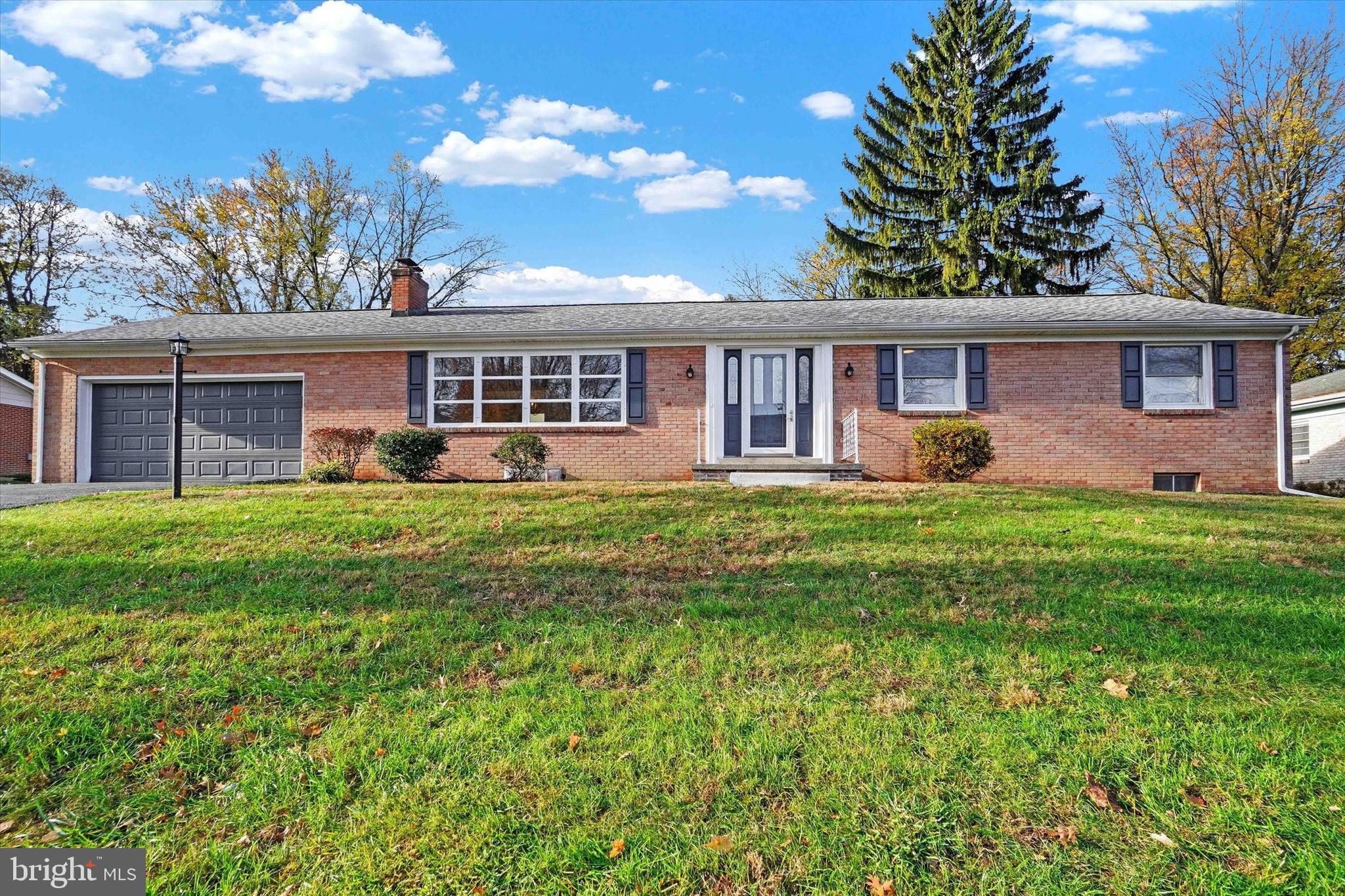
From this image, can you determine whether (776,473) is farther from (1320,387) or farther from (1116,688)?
(1320,387)

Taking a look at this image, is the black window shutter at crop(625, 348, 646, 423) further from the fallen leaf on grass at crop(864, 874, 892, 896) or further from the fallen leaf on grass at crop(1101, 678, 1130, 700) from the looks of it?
the fallen leaf on grass at crop(864, 874, 892, 896)

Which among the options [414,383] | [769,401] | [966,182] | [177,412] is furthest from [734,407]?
[966,182]

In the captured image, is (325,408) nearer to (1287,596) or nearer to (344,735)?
(344,735)

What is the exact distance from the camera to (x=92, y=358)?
12977 mm

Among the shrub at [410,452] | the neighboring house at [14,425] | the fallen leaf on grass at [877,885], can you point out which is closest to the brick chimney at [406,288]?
the shrub at [410,452]

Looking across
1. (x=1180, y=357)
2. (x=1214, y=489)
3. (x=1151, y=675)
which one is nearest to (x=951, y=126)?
(x=1180, y=357)

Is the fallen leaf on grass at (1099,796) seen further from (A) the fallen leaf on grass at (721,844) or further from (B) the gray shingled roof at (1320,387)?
(B) the gray shingled roof at (1320,387)

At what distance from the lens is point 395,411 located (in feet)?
41.3

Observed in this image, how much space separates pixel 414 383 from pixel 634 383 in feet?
13.5

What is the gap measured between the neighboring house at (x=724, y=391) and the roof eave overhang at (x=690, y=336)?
0.14 feet

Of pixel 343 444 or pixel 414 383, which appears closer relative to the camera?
pixel 343 444

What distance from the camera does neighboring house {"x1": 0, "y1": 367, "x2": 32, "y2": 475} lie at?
1770cm

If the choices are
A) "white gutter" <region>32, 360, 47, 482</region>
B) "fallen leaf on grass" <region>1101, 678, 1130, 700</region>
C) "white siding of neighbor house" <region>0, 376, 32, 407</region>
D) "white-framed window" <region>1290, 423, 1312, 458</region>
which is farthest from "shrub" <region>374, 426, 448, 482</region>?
"white-framed window" <region>1290, 423, 1312, 458</region>

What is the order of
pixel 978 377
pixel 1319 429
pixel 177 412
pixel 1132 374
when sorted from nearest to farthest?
1. pixel 177 412
2. pixel 1132 374
3. pixel 978 377
4. pixel 1319 429
